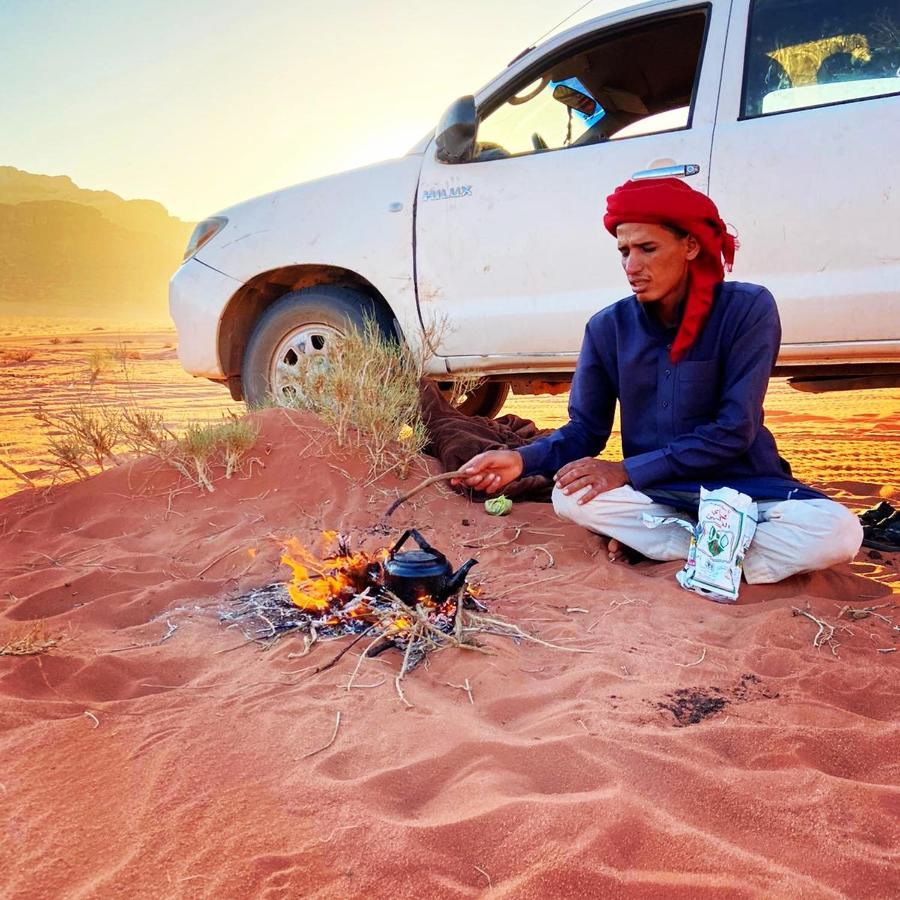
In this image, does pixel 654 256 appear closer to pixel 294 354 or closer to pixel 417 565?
pixel 417 565

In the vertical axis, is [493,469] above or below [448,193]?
below

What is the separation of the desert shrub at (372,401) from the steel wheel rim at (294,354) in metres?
0.22

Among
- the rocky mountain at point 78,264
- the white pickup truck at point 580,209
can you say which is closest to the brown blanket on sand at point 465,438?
the white pickup truck at point 580,209

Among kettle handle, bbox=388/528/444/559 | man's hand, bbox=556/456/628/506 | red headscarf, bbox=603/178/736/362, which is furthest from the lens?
man's hand, bbox=556/456/628/506

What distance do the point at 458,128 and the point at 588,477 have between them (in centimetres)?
233

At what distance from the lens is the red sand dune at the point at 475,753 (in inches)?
65.6

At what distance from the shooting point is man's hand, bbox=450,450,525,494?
3184mm

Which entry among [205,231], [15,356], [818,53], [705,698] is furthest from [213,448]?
[15,356]

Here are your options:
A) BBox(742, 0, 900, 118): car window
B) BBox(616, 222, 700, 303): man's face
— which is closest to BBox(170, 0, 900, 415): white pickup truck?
BBox(742, 0, 900, 118): car window

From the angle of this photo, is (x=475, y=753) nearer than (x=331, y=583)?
Yes

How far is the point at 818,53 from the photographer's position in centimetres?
422

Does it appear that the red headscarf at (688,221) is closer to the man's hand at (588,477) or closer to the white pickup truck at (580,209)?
the man's hand at (588,477)

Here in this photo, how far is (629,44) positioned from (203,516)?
3419 millimetres

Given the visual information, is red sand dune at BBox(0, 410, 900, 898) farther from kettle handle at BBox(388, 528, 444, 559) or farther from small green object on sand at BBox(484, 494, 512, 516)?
small green object on sand at BBox(484, 494, 512, 516)
